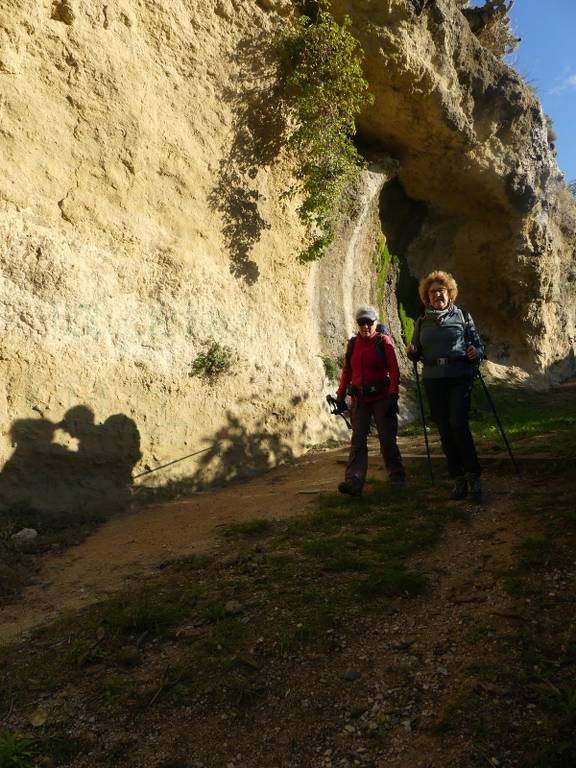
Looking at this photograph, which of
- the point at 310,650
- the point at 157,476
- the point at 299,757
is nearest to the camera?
the point at 299,757

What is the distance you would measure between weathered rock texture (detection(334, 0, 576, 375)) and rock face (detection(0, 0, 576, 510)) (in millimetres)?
90

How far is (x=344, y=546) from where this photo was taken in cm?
448

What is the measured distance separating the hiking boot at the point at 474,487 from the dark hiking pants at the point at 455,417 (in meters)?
0.04

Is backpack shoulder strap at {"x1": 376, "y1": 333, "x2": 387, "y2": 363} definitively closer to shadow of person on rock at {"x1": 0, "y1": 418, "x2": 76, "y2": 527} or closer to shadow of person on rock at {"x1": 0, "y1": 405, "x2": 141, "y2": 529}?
shadow of person on rock at {"x1": 0, "y1": 405, "x2": 141, "y2": 529}

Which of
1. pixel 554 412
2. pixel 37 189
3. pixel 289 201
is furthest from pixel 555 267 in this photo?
pixel 37 189

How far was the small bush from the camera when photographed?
25.9ft

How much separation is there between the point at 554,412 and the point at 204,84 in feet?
31.2

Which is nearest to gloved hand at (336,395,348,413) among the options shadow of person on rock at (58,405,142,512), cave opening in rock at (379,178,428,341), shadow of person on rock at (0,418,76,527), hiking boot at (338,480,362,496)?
hiking boot at (338,480,362,496)

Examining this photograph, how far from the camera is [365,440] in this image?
618 cm

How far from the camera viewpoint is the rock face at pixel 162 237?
251 inches

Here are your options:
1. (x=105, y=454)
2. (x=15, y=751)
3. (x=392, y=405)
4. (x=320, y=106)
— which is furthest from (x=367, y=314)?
(x=320, y=106)

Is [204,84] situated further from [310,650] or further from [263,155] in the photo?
[310,650]

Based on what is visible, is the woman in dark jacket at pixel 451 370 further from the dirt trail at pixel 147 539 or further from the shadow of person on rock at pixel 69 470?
the shadow of person on rock at pixel 69 470

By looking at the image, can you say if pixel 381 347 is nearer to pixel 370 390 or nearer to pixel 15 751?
pixel 370 390
